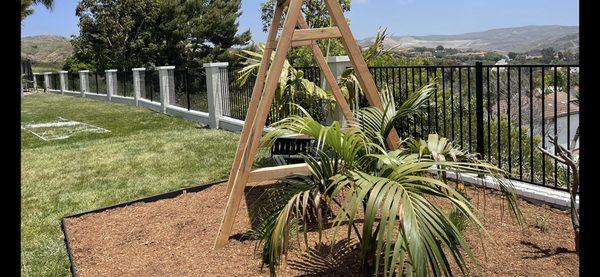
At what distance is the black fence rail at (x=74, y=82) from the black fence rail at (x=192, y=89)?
53.7ft

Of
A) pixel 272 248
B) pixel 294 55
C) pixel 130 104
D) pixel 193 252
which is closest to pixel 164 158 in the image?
pixel 193 252

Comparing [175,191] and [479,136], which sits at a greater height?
[479,136]

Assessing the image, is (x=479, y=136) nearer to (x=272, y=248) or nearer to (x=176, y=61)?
(x=272, y=248)

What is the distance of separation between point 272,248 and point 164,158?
5.92 metres

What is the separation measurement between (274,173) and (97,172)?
14.1 ft

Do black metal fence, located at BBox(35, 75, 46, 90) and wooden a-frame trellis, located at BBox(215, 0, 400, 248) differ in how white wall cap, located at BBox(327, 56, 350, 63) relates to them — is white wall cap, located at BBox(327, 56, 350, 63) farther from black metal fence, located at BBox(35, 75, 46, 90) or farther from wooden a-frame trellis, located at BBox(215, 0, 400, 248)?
black metal fence, located at BBox(35, 75, 46, 90)

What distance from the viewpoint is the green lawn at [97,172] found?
459 centimetres

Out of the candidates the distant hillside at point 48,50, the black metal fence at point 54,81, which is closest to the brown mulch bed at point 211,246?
the black metal fence at point 54,81

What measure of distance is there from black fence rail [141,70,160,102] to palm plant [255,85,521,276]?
15177 millimetres

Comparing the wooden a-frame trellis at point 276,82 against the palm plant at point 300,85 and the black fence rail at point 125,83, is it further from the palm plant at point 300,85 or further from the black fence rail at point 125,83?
the black fence rail at point 125,83

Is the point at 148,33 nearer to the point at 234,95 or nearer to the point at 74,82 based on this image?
the point at 74,82

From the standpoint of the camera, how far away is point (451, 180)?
18.2ft

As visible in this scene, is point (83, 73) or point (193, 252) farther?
point (83, 73)
